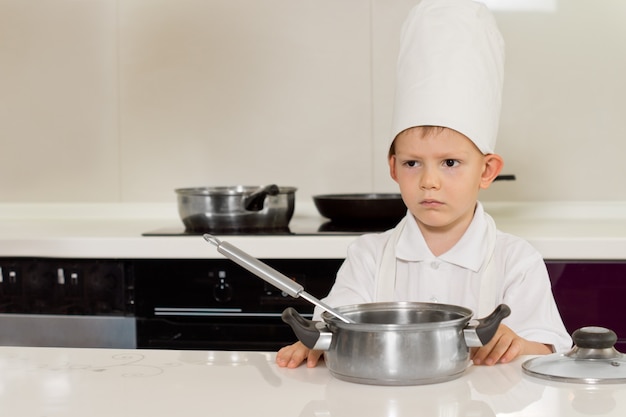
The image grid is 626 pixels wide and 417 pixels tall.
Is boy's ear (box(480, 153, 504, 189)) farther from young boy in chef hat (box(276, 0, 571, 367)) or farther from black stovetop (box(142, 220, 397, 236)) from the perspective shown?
black stovetop (box(142, 220, 397, 236))

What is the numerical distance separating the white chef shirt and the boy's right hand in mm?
452

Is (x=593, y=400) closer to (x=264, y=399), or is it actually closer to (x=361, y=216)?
(x=264, y=399)

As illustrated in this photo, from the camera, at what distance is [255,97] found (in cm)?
261

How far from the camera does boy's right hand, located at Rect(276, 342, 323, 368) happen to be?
108cm

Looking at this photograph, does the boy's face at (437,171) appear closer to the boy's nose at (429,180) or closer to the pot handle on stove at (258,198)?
the boy's nose at (429,180)

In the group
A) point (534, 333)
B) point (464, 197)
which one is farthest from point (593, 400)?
point (464, 197)

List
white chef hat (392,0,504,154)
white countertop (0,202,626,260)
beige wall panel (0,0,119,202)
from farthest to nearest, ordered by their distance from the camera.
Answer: beige wall panel (0,0,119,202) < white countertop (0,202,626,260) < white chef hat (392,0,504,154)

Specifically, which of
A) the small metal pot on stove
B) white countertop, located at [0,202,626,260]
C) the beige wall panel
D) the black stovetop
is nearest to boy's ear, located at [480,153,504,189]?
white countertop, located at [0,202,626,260]

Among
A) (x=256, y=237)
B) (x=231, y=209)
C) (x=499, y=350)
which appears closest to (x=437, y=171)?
(x=499, y=350)

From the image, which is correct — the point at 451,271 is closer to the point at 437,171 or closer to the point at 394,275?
the point at 394,275

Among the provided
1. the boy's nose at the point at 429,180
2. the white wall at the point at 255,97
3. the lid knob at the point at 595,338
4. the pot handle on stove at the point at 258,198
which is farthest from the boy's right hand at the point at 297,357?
the white wall at the point at 255,97

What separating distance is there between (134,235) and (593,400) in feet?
4.58

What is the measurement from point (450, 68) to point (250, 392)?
66cm

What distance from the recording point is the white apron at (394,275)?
1.51 m
